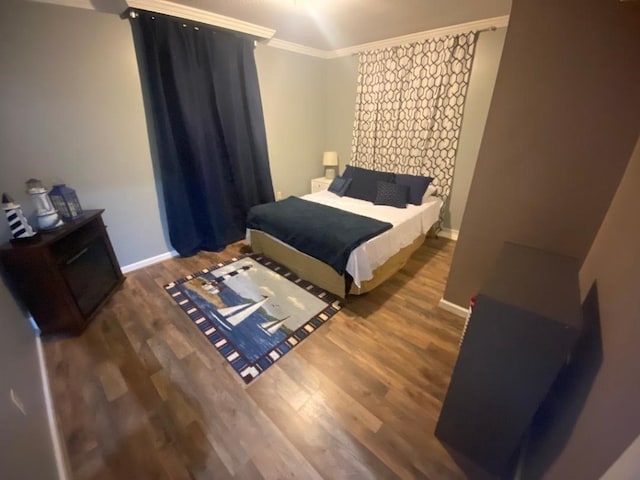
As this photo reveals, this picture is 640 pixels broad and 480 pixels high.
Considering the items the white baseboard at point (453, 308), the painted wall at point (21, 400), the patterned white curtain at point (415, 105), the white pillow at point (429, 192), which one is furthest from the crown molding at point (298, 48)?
the white baseboard at point (453, 308)

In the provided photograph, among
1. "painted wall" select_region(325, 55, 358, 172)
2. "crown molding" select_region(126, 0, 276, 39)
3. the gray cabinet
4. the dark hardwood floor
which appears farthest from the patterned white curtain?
the gray cabinet

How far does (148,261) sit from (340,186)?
2425 millimetres

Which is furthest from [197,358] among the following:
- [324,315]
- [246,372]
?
[324,315]

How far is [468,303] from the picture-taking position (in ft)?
6.70

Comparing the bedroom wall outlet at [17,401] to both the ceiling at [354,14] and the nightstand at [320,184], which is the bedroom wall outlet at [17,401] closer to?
the ceiling at [354,14]

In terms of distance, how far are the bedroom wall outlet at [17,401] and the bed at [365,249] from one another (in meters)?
1.80

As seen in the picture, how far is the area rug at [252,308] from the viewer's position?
1780 millimetres

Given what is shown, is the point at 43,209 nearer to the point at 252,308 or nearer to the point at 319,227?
the point at 252,308

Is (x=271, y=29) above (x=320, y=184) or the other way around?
above

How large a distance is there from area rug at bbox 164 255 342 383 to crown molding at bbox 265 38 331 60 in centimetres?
280

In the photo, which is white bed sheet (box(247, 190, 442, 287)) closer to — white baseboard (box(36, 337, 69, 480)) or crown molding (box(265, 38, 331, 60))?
white baseboard (box(36, 337, 69, 480))

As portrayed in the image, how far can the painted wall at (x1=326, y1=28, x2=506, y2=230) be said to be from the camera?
2.75 m

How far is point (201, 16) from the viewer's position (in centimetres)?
244

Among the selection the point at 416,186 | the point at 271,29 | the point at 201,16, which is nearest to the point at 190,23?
the point at 201,16
